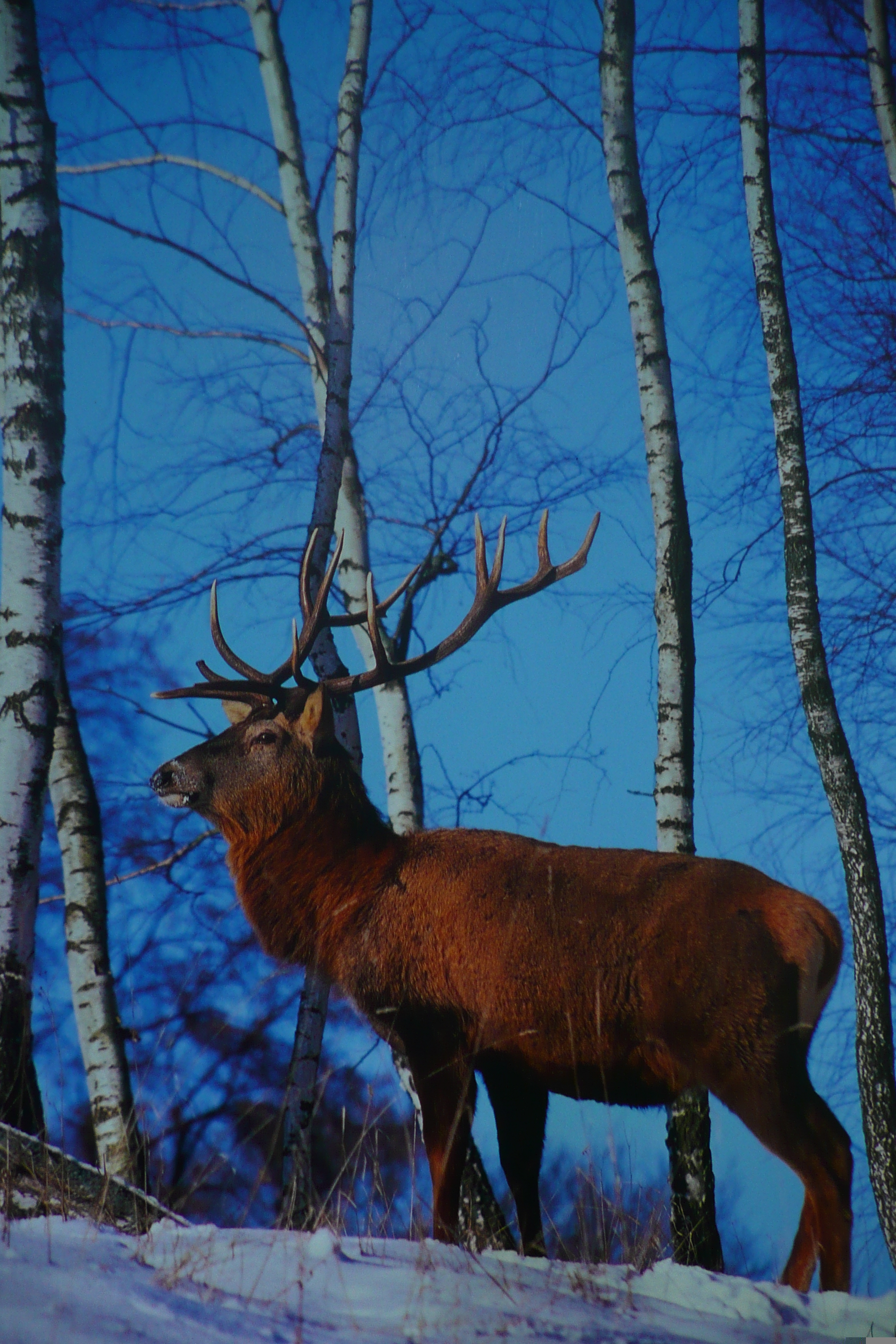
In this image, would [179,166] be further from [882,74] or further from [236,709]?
[882,74]

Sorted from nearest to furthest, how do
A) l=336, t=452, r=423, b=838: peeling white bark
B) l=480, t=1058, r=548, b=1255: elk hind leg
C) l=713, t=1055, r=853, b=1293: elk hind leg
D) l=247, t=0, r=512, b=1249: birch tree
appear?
l=713, t=1055, r=853, b=1293: elk hind leg < l=480, t=1058, r=548, b=1255: elk hind leg < l=247, t=0, r=512, b=1249: birch tree < l=336, t=452, r=423, b=838: peeling white bark

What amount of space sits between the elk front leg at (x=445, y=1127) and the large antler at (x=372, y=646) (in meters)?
0.98

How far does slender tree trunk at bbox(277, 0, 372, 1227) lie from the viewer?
306cm

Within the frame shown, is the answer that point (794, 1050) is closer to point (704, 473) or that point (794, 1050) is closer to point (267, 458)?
point (704, 473)

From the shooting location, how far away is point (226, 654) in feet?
10.0

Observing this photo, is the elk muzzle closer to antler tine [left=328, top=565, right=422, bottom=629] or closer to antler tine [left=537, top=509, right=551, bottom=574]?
antler tine [left=328, top=565, right=422, bottom=629]

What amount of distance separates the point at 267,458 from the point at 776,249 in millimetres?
1900

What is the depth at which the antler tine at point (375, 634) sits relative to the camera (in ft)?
9.29

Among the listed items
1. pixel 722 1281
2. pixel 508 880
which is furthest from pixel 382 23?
pixel 722 1281

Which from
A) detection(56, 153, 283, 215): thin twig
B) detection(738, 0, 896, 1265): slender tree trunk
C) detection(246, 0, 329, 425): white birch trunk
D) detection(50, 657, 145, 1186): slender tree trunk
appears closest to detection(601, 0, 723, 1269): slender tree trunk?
detection(738, 0, 896, 1265): slender tree trunk

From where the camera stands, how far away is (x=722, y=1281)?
84.4 inches

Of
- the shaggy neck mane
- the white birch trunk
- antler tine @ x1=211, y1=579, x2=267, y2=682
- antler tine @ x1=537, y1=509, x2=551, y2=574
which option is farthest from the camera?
the white birch trunk

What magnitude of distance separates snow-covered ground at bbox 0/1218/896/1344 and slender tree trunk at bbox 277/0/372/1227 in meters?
0.73

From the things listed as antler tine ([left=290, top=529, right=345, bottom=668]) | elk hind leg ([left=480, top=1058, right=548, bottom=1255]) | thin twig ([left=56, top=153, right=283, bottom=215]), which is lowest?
elk hind leg ([left=480, top=1058, right=548, bottom=1255])
